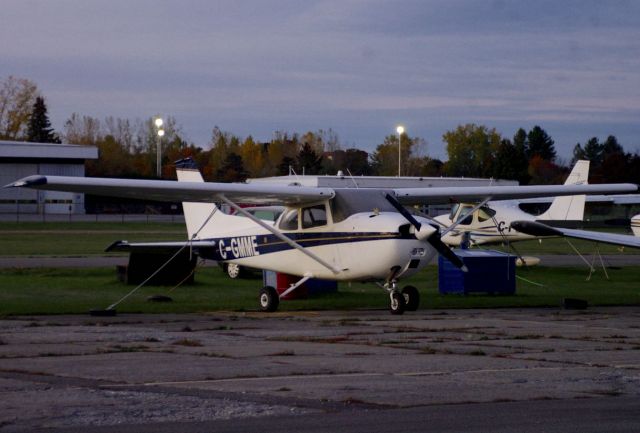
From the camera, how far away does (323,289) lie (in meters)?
23.6

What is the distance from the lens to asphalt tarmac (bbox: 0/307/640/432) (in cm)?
821

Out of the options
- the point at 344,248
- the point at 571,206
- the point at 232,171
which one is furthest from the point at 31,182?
the point at 232,171

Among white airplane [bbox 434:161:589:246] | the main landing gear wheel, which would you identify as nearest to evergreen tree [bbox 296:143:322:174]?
white airplane [bbox 434:161:589:246]

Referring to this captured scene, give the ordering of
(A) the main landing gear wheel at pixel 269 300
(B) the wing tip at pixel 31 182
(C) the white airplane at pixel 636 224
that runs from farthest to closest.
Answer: (C) the white airplane at pixel 636 224
(A) the main landing gear wheel at pixel 269 300
(B) the wing tip at pixel 31 182

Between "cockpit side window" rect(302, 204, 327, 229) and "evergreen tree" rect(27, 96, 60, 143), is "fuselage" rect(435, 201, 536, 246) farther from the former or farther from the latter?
"evergreen tree" rect(27, 96, 60, 143)

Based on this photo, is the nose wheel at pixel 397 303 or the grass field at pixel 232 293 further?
the grass field at pixel 232 293

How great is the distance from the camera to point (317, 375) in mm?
10680

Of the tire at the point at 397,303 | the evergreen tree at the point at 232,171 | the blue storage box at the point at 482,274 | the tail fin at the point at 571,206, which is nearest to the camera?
the tire at the point at 397,303

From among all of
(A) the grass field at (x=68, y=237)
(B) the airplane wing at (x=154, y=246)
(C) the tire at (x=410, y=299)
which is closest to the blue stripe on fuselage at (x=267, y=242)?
(B) the airplane wing at (x=154, y=246)

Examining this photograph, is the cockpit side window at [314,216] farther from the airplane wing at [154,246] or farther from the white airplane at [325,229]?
the airplane wing at [154,246]

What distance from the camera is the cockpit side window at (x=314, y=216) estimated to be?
19.7 metres

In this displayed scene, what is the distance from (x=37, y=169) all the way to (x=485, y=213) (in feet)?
210

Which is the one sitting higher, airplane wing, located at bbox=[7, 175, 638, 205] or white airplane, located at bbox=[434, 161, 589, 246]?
airplane wing, located at bbox=[7, 175, 638, 205]

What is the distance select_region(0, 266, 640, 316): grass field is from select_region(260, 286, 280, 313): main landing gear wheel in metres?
0.45
